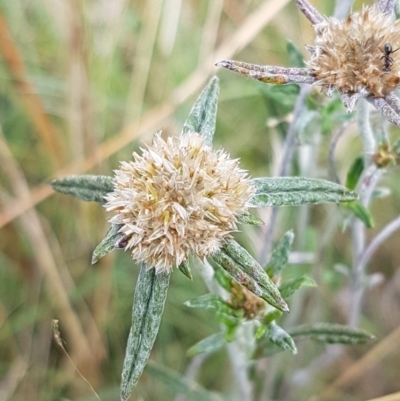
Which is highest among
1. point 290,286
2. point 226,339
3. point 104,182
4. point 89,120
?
point 89,120

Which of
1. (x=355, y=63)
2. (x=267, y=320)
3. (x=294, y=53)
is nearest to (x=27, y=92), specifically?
(x=294, y=53)

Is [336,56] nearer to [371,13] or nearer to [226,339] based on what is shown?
[371,13]

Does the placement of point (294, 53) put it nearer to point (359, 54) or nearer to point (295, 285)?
point (359, 54)

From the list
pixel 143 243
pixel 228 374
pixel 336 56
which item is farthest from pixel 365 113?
pixel 228 374

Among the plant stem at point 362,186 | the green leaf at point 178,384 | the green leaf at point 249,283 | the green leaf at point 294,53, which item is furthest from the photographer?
the green leaf at point 178,384

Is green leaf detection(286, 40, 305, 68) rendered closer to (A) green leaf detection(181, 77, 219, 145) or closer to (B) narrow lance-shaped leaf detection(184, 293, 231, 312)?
(A) green leaf detection(181, 77, 219, 145)

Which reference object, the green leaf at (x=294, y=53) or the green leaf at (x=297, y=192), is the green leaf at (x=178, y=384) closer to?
the green leaf at (x=297, y=192)

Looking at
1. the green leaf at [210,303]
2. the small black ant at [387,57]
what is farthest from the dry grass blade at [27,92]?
the small black ant at [387,57]
